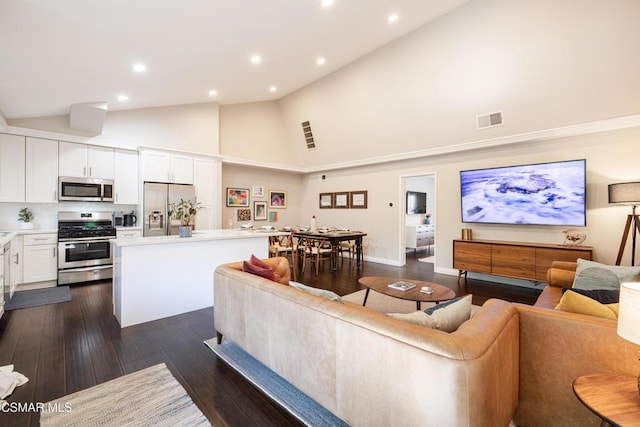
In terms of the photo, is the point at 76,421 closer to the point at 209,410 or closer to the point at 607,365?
the point at 209,410

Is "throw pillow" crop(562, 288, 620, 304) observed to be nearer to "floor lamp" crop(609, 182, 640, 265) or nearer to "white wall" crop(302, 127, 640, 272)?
"floor lamp" crop(609, 182, 640, 265)

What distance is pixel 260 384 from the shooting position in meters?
2.16

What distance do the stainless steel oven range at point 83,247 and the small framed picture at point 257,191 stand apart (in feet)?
11.9

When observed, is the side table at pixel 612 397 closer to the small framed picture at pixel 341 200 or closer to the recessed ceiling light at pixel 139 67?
the recessed ceiling light at pixel 139 67

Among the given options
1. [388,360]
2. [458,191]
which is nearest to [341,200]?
[458,191]

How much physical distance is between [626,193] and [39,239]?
28.3 ft

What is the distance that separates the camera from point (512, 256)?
15.4 feet

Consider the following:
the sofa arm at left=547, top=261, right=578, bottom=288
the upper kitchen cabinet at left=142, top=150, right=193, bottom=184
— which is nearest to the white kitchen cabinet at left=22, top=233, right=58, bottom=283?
the upper kitchen cabinet at left=142, top=150, right=193, bottom=184

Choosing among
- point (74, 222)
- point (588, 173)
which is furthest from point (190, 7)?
point (588, 173)

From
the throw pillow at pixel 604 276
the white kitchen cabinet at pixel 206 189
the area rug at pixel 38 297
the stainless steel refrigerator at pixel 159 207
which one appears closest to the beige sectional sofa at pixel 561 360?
the throw pillow at pixel 604 276

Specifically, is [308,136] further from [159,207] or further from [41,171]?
[41,171]

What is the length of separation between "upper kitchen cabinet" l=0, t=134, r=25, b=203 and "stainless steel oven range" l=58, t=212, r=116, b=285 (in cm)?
69

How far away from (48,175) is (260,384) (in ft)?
17.5

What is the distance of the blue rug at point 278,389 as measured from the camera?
6.02 ft
